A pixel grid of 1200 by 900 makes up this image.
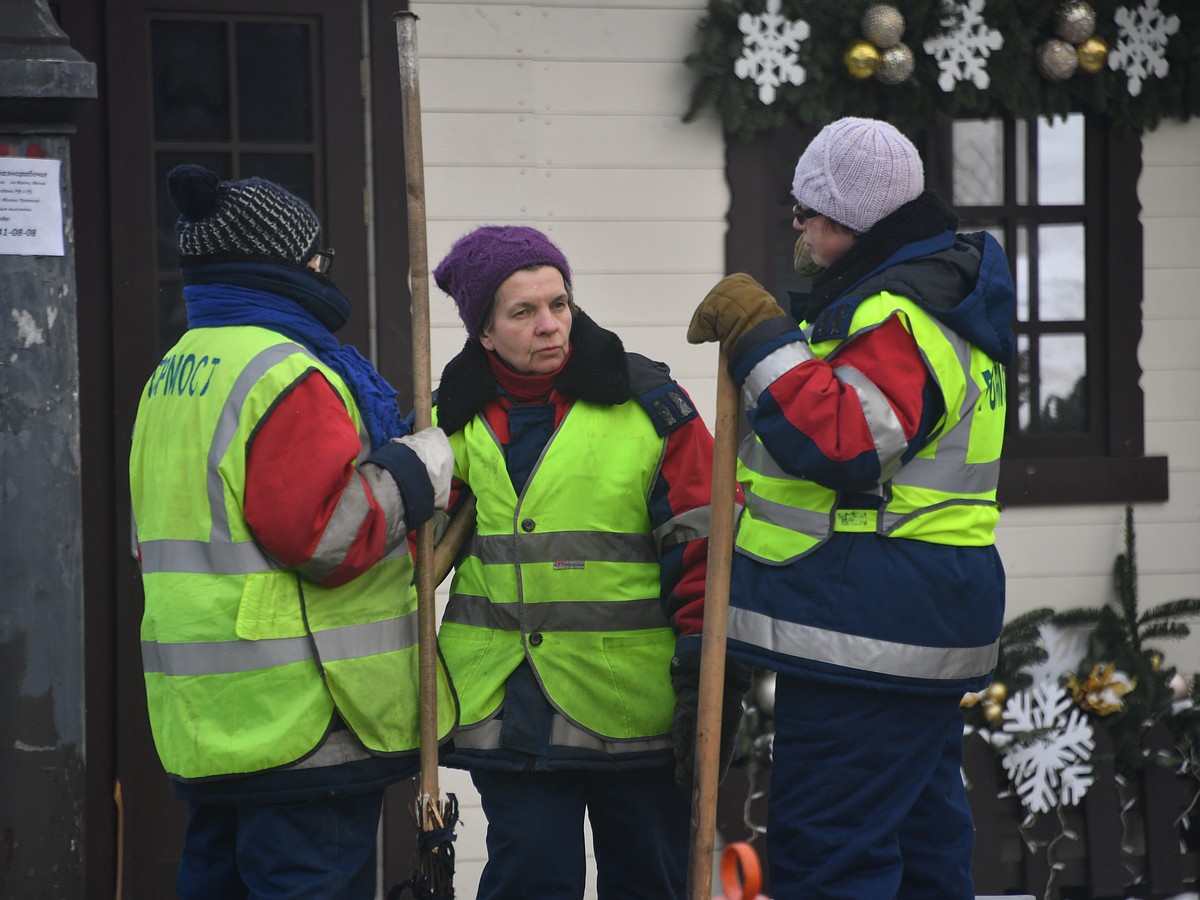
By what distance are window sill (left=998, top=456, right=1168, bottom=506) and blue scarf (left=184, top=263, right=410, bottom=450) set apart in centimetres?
285

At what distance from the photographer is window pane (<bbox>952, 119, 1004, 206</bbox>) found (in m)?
5.25

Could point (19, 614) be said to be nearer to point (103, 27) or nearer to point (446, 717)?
point (446, 717)

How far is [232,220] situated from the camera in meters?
2.80

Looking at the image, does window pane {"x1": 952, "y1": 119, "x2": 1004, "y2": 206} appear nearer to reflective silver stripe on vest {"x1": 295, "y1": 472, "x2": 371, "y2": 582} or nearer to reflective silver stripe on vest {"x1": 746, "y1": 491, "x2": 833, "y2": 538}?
reflective silver stripe on vest {"x1": 746, "y1": 491, "x2": 833, "y2": 538}

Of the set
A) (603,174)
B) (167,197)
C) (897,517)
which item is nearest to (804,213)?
(897,517)

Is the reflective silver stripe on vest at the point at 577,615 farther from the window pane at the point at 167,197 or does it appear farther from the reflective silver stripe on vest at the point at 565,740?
the window pane at the point at 167,197

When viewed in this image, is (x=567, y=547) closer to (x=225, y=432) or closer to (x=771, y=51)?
(x=225, y=432)

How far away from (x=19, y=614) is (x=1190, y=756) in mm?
3812

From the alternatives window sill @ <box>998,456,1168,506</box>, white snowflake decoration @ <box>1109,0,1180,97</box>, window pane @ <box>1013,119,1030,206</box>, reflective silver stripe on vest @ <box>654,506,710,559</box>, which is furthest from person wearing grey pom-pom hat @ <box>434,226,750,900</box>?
white snowflake decoration @ <box>1109,0,1180,97</box>

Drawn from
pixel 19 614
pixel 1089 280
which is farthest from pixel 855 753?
pixel 1089 280

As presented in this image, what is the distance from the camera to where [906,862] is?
3.05m

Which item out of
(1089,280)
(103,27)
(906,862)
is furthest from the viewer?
(1089,280)

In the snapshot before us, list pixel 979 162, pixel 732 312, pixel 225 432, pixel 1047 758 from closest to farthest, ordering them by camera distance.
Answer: pixel 225 432 < pixel 732 312 < pixel 1047 758 < pixel 979 162

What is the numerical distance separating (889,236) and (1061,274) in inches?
105
